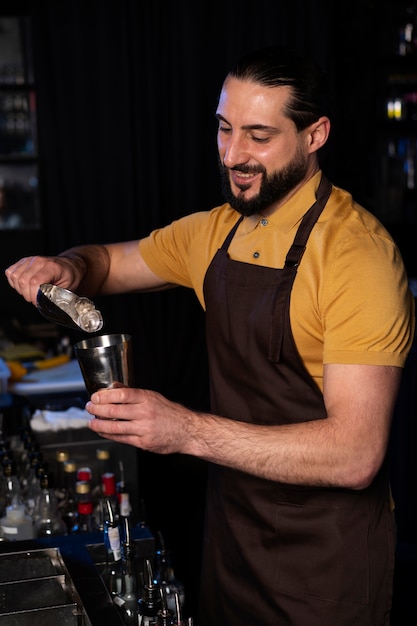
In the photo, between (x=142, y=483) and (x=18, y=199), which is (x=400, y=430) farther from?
(x=18, y=199)

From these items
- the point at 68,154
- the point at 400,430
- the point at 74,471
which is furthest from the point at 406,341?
the point at 68,154

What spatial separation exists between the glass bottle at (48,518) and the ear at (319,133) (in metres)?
1.05

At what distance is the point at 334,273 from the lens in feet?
5.69

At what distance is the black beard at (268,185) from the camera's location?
1.87 m

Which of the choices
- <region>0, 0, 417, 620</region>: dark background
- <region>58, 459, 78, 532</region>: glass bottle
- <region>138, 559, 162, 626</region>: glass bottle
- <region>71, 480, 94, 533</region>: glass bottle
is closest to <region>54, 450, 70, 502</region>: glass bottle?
<region>58, 459, 78, 532</region>: glass bottle

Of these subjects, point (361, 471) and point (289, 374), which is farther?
point (289, 374)

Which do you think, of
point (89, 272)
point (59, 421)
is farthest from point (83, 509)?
point (89, 272)

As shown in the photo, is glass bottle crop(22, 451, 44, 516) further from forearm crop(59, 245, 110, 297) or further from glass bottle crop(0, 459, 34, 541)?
forearm crop(59, 245, 110, 297)

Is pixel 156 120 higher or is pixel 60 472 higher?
pixel 156 120

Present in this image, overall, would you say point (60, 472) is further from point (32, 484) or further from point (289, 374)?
point (289, 374)

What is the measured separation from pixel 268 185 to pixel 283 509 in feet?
2.26

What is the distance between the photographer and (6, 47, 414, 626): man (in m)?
1.62

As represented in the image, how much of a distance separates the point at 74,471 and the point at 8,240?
124 inches

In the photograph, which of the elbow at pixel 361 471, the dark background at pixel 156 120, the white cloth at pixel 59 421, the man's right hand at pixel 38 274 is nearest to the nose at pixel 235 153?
the man's right hand at pixel 38 274
